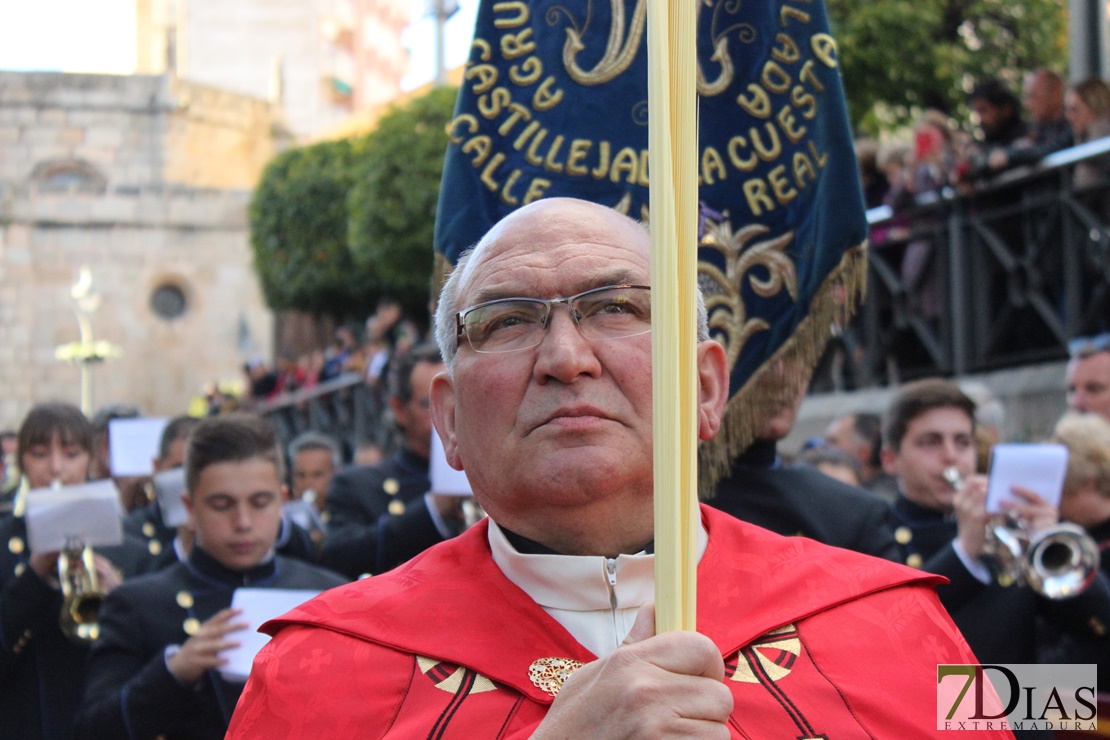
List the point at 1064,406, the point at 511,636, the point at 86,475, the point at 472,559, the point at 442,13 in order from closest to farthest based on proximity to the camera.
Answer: the point at 511,636
the point at 472,559
the point at 86,475
the point at 1064,406
the point at 442,13

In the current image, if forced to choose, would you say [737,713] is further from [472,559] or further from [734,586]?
[472,559]

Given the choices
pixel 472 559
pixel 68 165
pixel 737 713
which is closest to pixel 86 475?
pixel 472 559

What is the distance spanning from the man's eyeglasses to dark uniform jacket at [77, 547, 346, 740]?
6.73ft

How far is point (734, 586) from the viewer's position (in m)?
2.46

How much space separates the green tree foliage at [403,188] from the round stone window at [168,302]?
20539 millimetres

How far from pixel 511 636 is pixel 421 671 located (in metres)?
0.16

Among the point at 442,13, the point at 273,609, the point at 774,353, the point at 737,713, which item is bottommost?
the point at 273,609

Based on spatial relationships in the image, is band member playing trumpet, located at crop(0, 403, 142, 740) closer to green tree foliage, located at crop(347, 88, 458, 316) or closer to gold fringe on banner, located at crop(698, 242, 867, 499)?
gold fringe on banner, located at crop(698, 242, 867, 499)

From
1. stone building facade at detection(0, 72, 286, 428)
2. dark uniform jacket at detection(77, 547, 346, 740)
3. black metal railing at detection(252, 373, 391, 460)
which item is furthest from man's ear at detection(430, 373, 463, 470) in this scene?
stone building facade at detection(0, 72, 286, 428)

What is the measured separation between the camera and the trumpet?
4.88m

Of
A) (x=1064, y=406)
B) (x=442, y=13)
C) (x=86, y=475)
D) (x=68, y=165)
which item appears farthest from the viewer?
(x=68, y=165)

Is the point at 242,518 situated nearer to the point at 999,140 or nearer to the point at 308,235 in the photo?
the point at 999,140

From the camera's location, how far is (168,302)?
38500 mm

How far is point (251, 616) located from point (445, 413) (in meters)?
1.55
